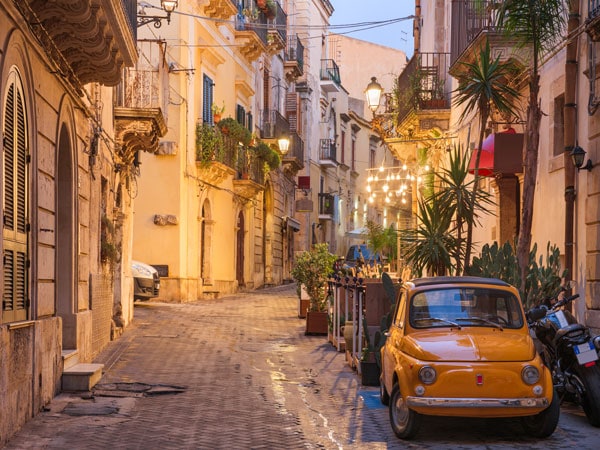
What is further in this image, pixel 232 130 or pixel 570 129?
pixel 232 130

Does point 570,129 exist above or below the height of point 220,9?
below

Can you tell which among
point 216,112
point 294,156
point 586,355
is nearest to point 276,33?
point 294,156

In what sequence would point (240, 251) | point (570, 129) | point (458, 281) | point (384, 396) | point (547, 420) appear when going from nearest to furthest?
point (547, 420) < point (458, 281) < point (384, 396) < point (570, 129) < point (240, 251)

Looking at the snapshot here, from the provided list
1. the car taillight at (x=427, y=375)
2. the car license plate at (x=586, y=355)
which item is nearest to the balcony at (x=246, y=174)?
the car license plate at (x=586, y=355)

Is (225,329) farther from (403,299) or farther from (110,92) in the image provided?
(403,299)

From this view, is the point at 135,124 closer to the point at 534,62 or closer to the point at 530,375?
the point at 534,62

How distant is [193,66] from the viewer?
28.0m

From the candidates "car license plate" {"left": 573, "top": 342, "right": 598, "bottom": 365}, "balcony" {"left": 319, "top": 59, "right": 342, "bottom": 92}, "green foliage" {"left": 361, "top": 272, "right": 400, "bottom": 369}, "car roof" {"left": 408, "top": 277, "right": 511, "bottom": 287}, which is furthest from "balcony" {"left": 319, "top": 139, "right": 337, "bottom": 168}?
"car license plate" {"left": 573, "top": 342, "right": 598, "bottom": 365}

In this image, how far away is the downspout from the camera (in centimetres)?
1380

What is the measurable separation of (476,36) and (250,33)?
57.8ft

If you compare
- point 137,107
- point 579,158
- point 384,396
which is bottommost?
point 384,396

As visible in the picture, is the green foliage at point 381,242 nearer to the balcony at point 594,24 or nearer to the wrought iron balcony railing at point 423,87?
the wrought iron balcony railing at point 423,87

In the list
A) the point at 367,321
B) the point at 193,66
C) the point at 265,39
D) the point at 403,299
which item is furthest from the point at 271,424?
the point at 265,39

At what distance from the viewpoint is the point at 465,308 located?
965cm
